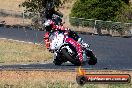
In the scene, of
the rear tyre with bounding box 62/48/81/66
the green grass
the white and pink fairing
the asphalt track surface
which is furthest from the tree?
the white and pink fairing

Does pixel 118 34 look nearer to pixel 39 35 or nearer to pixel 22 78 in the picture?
pixel 39 35

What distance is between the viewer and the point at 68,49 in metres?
10.8

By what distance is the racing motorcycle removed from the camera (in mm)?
10555

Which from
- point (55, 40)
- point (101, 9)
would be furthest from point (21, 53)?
point (101, 9)

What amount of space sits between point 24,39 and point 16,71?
21.4m

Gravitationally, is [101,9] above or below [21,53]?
below

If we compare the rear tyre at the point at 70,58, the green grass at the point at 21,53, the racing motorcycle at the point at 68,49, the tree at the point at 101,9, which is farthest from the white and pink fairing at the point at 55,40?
the tree at the point at 101,9

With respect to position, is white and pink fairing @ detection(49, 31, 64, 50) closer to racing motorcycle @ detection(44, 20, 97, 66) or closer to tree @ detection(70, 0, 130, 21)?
racing motorcycle @ detection(44, 20, 97, 66)

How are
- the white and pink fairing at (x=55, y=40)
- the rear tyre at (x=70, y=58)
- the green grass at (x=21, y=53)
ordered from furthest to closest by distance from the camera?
the green grass at (x=21, y=53) < the rear tyre at (x=70, y=58) < the white and pink fairing at (x=55, y=40)

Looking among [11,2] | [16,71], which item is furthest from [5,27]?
[16,71]

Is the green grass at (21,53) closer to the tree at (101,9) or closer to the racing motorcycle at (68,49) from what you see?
the tree at (101,9)

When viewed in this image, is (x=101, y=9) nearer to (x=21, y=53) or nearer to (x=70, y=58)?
(x=21, y=53)

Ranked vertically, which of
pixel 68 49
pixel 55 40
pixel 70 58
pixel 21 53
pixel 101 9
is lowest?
pixel 101 9

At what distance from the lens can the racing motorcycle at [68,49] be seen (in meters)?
10.6
